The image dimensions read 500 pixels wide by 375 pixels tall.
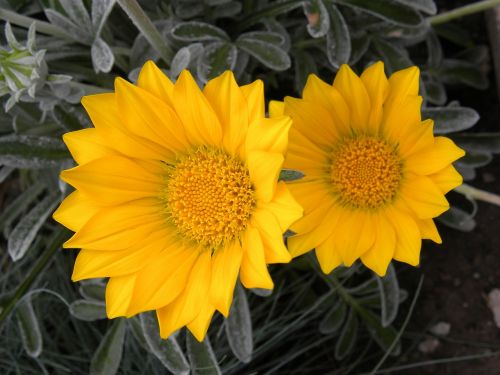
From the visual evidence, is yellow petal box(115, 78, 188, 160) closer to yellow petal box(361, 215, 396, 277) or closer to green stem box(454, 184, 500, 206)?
yellow petal box(361, 215, 396, 277)

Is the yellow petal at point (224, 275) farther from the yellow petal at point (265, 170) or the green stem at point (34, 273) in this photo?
the green stem at point (34, 273)

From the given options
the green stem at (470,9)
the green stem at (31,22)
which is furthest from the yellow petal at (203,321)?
the green stem at (470,9)

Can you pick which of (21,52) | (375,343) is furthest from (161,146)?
(375,343)

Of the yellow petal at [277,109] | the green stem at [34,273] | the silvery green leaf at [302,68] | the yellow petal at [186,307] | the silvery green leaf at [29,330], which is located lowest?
the silvery green leaf at [29,330]

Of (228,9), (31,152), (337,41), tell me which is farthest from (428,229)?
(31,152)

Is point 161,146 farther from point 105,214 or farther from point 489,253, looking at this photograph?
point 489,253
